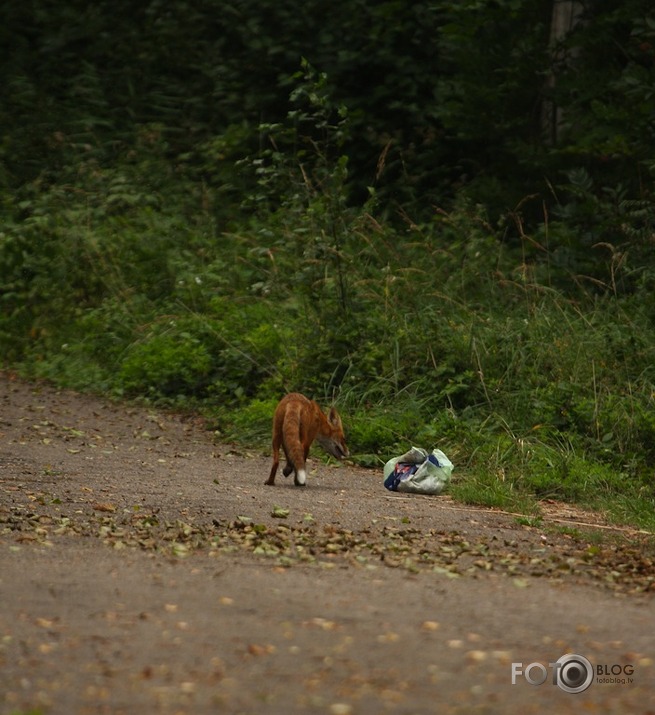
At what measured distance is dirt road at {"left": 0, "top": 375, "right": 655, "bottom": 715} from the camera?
4.67 meters

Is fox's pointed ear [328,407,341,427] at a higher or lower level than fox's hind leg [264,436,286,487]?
higher

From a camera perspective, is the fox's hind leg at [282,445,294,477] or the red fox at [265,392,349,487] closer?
the red fox at [265,392,349,487]

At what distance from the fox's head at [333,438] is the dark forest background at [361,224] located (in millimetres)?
831

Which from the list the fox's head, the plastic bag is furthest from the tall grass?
the fox's head

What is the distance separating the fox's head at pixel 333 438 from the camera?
10719 mm

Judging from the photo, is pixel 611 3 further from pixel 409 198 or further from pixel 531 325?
pixel 531 325

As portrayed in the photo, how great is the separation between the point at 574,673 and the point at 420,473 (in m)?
5.34

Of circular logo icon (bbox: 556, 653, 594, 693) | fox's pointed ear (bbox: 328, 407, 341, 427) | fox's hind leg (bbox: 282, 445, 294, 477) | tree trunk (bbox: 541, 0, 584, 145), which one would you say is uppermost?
tree trunk (bbox: 541, 0, 584, 145)

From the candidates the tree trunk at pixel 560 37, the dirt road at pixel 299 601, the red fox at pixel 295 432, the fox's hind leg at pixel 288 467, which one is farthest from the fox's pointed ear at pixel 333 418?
the tree trunk at pixel 560 37

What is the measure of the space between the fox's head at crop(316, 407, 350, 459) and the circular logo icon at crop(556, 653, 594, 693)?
224 inches

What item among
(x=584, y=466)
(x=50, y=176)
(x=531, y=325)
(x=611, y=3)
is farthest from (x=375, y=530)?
(x=50, y=176)

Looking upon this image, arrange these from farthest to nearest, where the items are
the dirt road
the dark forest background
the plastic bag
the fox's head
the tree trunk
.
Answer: the tree trunk < the dark forest background < the fox's head < the plastic bag < the dirt road

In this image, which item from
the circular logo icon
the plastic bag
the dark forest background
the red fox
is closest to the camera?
the circular logo icon

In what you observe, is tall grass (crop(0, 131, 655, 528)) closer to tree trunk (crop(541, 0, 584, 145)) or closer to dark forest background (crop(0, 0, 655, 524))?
dark forest background (crop(0, 0, 655, 524))
